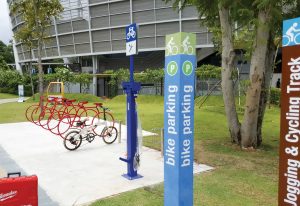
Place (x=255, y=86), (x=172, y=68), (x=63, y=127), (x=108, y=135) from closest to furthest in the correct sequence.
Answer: (x=172, y=68), (x=255, y=86), (x=108, y=135), (x=63, y=127)

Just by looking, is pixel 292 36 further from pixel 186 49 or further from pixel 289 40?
pixel 186 49

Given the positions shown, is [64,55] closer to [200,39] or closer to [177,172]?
[200,39]

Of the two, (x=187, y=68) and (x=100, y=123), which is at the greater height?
(x=187, y=68)

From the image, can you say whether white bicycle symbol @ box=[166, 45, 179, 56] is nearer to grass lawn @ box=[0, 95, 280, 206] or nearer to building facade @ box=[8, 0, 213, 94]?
grass lawn @ box=[0, 95, 280, 206]

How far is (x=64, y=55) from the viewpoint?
138ft

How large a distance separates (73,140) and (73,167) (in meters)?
1.55

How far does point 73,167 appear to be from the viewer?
7.39 metres

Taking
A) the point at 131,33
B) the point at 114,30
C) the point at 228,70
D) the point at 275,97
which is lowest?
the point at 275,97

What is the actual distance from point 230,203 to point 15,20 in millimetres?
51228

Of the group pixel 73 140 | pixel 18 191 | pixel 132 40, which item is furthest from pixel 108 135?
pixel 18 191

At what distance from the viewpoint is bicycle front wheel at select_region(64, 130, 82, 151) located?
8844 mm

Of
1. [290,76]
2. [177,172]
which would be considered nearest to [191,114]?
[177,172]

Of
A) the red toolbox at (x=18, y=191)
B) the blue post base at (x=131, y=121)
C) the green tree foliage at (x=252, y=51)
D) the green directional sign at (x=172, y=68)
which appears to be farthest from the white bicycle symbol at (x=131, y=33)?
the red toolbox at (x=18, y=191)

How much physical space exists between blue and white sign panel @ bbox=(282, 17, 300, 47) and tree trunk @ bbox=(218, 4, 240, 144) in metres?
6.34
